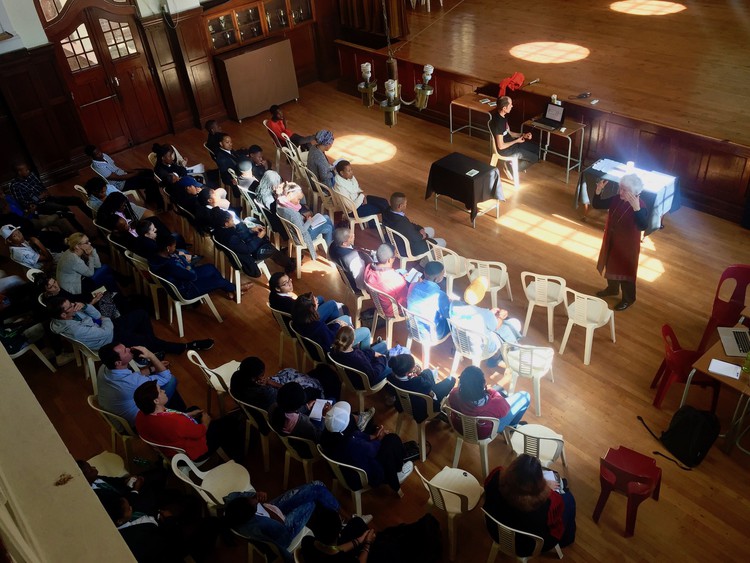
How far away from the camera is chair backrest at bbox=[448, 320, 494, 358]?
5152mm

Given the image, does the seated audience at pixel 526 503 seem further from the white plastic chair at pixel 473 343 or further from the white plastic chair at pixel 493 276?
the white plastic chair at pixel 493 276

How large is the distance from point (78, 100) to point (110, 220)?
406 centimetres

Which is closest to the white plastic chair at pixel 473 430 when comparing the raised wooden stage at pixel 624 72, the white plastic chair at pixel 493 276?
the white plastic chair at pixel 493 276

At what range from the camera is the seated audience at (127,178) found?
324 inches

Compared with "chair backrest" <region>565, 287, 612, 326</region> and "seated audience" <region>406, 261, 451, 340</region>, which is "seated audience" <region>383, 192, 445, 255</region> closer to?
"seated audience" <region>406, 261, 451, 340</region>

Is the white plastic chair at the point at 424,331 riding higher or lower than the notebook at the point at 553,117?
lower

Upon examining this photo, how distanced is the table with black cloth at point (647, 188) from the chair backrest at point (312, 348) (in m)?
3.82

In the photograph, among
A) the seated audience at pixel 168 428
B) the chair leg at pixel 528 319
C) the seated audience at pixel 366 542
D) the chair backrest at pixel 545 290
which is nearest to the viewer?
the seated audience at pixel 366 542

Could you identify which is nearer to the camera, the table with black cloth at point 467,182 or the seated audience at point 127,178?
the table with black cloth at point 467,182

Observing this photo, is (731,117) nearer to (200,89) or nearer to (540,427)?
(540,427)

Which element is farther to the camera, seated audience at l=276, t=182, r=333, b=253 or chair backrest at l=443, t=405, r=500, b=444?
seated audience at l=276, t=182, r=333, b=253

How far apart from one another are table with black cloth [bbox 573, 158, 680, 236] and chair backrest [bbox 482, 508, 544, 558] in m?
4.35

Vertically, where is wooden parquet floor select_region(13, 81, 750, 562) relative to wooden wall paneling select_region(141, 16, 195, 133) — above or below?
below

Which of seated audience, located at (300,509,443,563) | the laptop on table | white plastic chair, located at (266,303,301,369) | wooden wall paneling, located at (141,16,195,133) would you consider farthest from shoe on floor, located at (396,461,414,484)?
wooden wall paneling, located at (141,16,195,133)
